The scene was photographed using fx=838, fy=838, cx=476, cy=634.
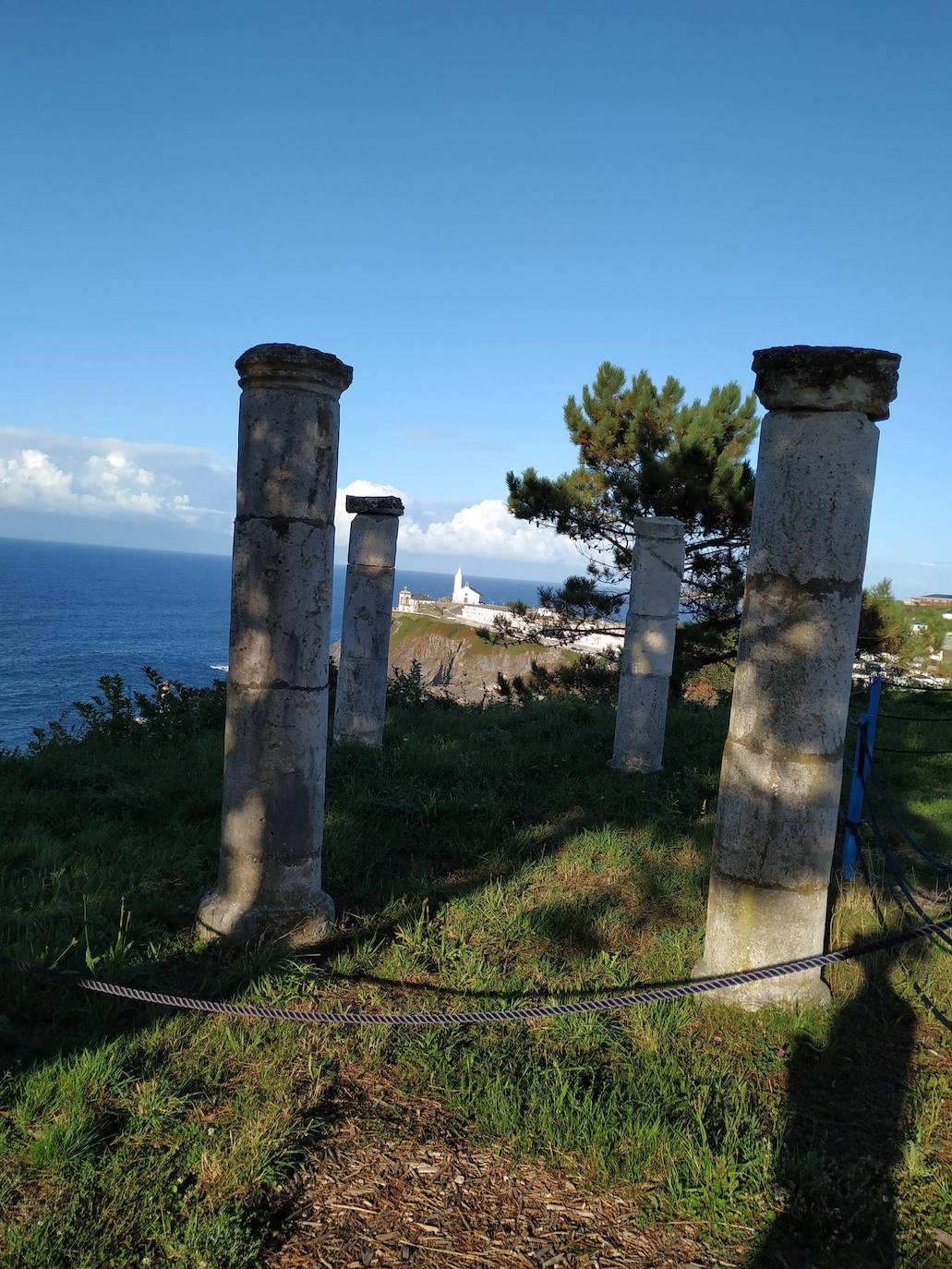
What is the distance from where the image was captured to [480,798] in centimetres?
665

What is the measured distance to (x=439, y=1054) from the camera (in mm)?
3357

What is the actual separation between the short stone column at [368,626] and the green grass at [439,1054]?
2833 mm

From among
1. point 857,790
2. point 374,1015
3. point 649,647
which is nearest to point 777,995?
point 374,1015

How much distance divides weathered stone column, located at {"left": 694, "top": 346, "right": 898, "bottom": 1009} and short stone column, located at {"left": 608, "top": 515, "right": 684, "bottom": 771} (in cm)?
424

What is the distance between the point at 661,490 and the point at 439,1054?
12695 mm

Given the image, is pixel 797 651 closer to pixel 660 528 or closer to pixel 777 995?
pixel 777 995

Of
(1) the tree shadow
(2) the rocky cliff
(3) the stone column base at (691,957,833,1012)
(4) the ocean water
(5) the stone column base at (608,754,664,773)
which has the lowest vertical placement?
(4) the ocean water

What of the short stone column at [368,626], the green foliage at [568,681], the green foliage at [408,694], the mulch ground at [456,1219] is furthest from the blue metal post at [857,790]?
the green foliage at [568,681]

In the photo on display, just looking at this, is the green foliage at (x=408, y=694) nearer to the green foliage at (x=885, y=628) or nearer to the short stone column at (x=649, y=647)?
the short stone column at (x=649, y=647)

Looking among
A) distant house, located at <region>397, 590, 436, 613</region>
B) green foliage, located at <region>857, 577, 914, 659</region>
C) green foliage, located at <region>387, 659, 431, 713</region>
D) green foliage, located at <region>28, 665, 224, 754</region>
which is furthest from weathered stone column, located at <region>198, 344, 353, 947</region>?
distant house, located at <region>397, 590, 436, 613</region>

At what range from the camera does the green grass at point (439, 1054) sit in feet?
8.63

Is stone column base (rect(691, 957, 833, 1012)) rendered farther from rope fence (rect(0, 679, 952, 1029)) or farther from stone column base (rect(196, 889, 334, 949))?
stone column base (rect(196, 889, 334, 949))

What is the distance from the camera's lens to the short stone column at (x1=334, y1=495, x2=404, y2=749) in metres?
8.78

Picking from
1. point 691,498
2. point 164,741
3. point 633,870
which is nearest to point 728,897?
point 633,870
